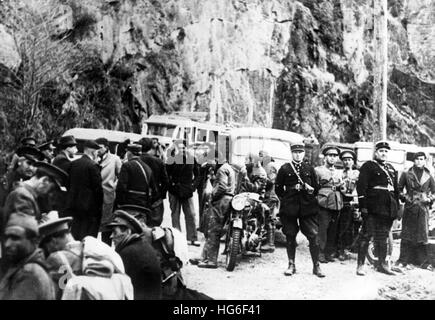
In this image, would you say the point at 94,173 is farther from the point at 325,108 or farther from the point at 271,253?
the point at 325,108

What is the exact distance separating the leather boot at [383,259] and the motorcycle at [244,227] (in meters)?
1.27

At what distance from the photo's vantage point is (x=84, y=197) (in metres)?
4.70

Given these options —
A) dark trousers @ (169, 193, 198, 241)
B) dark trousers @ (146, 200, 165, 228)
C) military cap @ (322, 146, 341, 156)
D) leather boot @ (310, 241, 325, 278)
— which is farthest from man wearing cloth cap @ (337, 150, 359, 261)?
dark trousers @ (146, 200, 165, 228)

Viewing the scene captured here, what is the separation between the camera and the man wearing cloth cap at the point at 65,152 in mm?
4762

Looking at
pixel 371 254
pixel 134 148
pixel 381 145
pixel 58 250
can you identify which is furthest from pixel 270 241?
pixel 58 250

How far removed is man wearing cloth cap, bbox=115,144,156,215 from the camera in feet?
16.2

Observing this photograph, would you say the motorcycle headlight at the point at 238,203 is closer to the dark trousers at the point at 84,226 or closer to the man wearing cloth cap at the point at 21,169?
the dark trousers at the point at 84,226

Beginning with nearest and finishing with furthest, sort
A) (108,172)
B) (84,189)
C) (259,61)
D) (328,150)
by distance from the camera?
(84,189)
(108,172)
(328,150)
(259,61)

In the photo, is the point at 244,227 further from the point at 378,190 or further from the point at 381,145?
the point at 381,145

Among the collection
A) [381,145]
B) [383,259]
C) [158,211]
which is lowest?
[383,259]

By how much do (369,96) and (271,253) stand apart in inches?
99.9

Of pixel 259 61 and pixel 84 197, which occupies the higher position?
pixel 259 61

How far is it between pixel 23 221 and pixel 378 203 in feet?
11.6

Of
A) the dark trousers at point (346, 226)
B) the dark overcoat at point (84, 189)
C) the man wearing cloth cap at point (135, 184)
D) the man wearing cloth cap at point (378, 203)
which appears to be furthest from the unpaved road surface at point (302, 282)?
the dark overcoat at point (84, 189)
